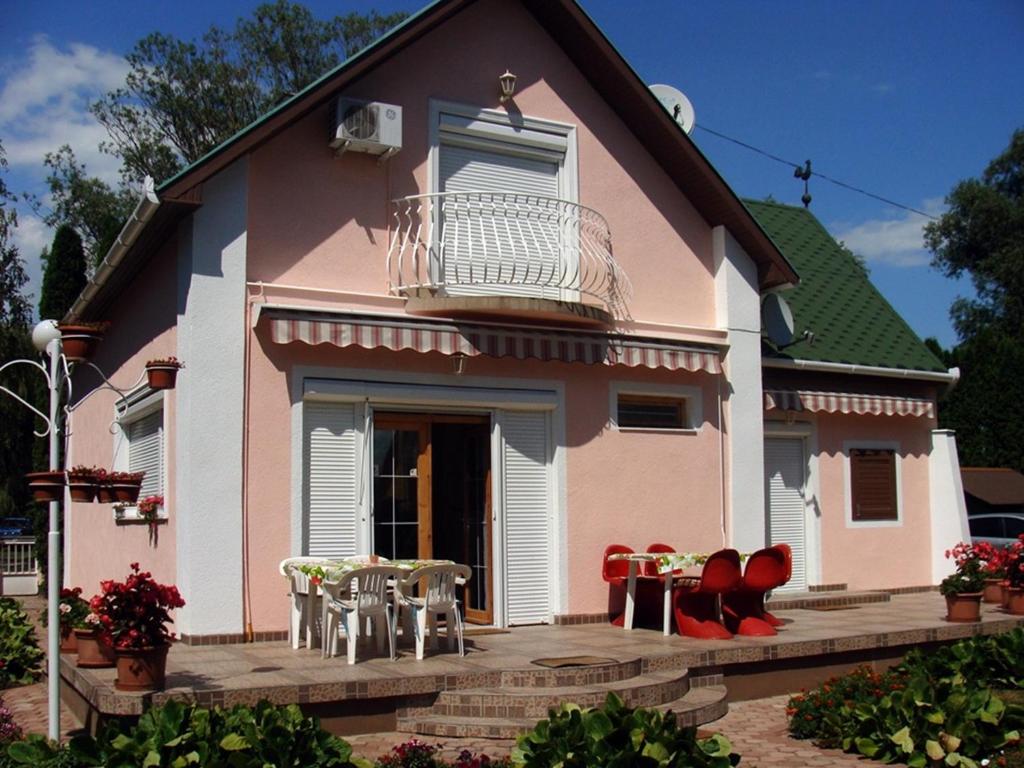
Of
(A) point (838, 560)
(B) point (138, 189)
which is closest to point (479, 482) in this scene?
(A) point (838, 560)

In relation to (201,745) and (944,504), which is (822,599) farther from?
(201,745)

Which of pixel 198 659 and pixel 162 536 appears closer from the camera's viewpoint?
pixel 198 659

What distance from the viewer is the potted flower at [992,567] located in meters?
16.2

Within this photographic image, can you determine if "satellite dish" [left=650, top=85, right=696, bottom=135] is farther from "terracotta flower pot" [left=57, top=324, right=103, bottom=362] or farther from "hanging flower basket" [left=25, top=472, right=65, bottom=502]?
"hanging flower basket" [left=25, top=472, right=65, bottom=502]

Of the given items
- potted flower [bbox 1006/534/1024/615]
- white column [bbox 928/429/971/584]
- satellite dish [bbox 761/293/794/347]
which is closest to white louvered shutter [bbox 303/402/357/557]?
satellite dish [bbox 761/293/794/347]

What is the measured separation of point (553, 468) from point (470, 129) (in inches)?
191

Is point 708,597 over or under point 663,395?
under

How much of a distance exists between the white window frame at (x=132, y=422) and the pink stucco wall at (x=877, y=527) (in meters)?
11.1

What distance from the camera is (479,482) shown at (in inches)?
613

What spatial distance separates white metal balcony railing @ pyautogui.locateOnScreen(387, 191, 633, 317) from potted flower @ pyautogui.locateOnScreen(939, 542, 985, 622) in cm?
607

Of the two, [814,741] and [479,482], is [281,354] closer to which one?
[479,482]

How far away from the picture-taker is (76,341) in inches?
401

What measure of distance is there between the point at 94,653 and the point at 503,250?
7.43 meters

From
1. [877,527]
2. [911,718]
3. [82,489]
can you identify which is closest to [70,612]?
[82,489]
